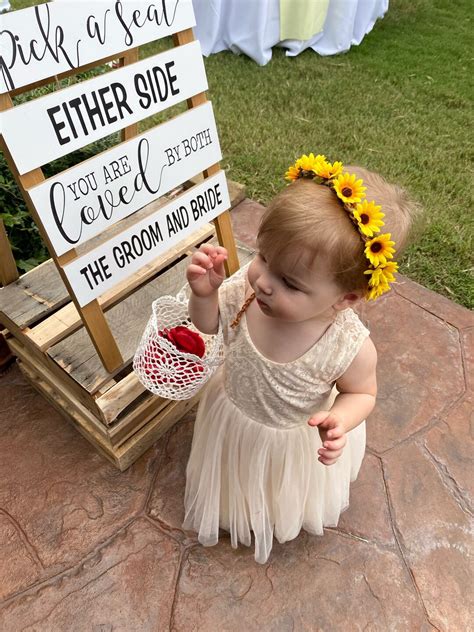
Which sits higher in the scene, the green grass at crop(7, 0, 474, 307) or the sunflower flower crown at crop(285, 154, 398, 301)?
the sunflower flower crown at crop(285, 154, 398, 301)

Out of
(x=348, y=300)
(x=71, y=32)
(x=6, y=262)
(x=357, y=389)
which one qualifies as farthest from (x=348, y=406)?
(x=6, y=262)

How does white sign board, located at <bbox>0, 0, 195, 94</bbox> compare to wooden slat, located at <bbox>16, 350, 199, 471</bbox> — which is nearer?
white sign board, located at <bbox>0, 0, 195, 94</bbox>

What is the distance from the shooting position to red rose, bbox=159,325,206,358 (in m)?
1.44

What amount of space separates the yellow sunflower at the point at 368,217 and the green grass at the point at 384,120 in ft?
5.36

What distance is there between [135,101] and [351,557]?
1580 mm

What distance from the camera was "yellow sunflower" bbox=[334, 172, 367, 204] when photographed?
941mm

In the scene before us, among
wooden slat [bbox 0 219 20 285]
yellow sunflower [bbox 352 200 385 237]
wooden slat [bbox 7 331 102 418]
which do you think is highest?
yellow sunflower [bbox 352 200 385 237]

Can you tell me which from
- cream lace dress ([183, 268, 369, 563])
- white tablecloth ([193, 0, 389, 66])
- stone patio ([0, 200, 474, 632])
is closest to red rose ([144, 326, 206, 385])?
cream lace dress ([183, 268, 369, 563])

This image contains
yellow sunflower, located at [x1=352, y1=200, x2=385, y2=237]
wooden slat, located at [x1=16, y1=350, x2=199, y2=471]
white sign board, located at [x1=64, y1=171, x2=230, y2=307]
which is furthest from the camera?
wooden slat, located at [x1=16, y1=350, x2=199, y2=471]

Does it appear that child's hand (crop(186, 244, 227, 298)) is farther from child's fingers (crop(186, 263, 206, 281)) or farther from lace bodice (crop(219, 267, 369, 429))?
lace bodice (crop(219, 267, 369, 429))

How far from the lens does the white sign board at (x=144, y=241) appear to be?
137 cm

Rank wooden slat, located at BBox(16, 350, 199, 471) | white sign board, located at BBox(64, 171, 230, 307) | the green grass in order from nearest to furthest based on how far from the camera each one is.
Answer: white sign board, located at BBox(64, 171, 230, 307), wooden slat, located at BBox(16, 350, 199, 471), the green grass

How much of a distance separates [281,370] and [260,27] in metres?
4.01

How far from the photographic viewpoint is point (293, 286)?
1027 mm
